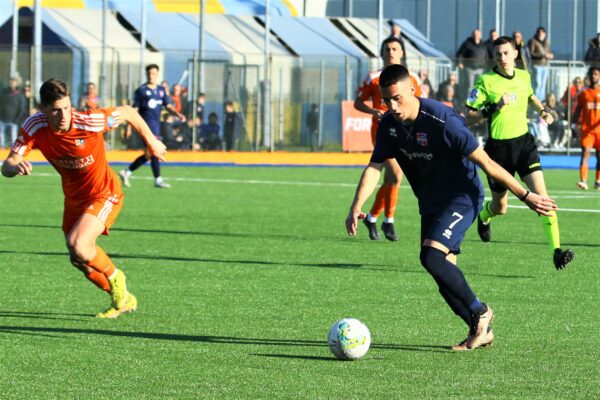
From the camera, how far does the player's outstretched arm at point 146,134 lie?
372 inches

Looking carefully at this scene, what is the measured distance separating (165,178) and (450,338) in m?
19.0

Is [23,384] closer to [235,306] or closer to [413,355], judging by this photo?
[413,355]

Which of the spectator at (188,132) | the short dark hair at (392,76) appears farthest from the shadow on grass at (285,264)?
the spectator at (188,132)

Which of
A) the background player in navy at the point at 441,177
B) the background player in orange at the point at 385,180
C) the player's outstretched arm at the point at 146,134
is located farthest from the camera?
the background player in orange at the point at 385,180

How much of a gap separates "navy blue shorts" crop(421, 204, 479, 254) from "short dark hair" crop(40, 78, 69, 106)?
2556mm

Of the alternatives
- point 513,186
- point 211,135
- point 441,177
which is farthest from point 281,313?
point 211,135

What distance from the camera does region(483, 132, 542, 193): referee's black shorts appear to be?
13375mm

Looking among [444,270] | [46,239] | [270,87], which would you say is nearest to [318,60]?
[270,87]

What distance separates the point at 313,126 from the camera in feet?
121

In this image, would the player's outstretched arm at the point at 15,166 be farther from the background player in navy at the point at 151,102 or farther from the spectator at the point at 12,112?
the spectator at the point at 12,112

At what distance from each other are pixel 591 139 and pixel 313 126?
13.0 meters

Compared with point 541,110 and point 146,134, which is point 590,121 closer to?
point 541,110

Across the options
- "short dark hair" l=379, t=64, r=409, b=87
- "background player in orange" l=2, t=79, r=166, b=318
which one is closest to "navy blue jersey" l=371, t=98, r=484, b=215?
"short dark hair" l=379, t=64, r=409, b=87

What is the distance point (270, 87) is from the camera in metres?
37.2
